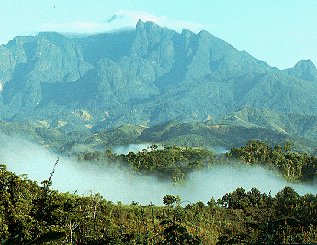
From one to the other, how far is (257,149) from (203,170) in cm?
1818

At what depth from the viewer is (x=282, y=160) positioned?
130 metres

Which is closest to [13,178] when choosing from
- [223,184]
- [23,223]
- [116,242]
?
[23,223]

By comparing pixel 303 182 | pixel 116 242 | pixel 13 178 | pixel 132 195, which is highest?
pixel 303 182

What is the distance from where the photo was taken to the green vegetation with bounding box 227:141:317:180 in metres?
122

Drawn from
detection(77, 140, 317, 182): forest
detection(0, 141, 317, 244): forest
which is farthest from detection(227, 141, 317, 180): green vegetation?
→ detection(0, 141, 317, 244): forest

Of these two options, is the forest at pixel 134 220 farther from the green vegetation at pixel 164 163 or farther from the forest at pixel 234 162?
the green vegetation at pixel 164 163

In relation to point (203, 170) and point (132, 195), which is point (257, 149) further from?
point (132, 195)

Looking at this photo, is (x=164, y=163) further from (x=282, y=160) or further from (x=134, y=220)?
(x=134, y=220)

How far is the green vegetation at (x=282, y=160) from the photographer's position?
401ft

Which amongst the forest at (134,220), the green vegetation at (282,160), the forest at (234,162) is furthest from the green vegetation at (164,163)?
the forest at (134,220)

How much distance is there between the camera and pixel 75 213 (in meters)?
18.7

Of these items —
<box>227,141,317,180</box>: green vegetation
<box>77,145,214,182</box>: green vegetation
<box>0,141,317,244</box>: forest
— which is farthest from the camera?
<box>77,145,214,182</box>: green vegetation

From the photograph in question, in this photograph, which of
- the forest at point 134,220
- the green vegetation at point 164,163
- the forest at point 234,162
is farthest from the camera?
the green vegetation at point 164,163

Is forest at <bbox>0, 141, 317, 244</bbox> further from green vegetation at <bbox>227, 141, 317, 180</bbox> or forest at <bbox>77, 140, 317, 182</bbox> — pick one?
forest at <bbox>77, 140, 317, 182</bbox>
